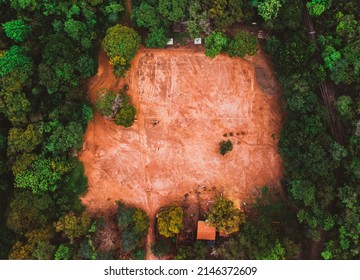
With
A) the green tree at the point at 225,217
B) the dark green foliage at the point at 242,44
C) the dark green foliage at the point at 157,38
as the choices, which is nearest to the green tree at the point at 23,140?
the dark green foliage at the point at 157,38

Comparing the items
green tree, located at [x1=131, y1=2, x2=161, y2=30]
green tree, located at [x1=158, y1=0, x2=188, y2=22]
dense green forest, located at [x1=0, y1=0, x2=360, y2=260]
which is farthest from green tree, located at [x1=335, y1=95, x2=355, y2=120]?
green tree, located at [x1=131, y1=2, x2=161, y2=30]

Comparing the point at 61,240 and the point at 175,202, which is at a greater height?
the point at 175,202

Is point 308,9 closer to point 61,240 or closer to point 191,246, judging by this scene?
point 191,246

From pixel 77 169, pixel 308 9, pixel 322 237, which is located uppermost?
pixel 308 9

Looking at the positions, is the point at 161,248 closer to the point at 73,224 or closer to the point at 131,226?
the point at 131,226

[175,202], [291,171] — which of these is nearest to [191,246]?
[175,202]

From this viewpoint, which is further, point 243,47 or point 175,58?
point 175,58
